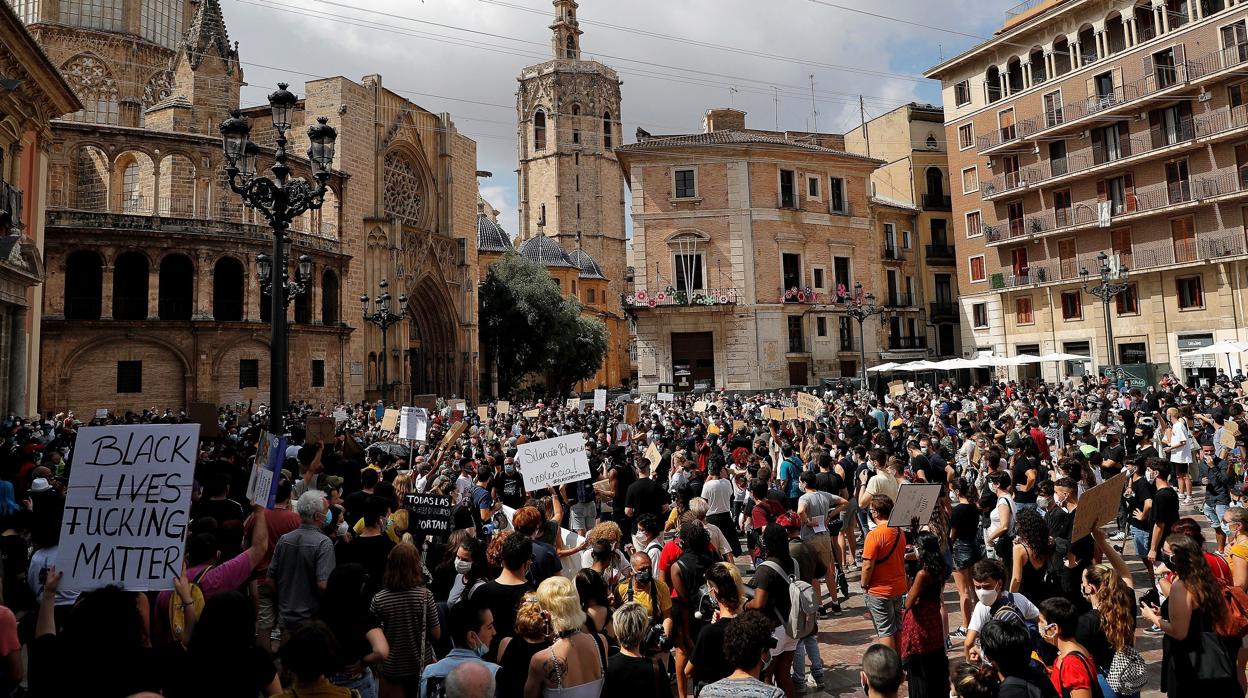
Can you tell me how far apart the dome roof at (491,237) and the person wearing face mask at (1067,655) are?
6130 centimetres

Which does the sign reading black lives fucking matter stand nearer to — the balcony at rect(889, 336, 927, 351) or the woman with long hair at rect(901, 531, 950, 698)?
the woman with long hair at rect(901, 531, 950, 698)

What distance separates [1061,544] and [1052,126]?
111ft

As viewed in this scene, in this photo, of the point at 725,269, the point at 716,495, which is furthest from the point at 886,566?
the point at 725,269

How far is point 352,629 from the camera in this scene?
4211mm

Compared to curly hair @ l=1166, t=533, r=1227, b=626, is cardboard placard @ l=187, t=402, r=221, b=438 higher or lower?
higher

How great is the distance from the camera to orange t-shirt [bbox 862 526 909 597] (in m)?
6.08

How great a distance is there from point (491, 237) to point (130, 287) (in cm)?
3317

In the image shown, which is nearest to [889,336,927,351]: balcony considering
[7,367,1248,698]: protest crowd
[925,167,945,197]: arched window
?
[925,167,945,197]: arched window

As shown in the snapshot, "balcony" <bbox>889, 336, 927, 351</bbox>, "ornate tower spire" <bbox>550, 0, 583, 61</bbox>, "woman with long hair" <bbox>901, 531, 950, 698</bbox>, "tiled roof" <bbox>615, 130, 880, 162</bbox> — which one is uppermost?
"ornate tower spire" <bbox>550, 0, 583, 61</bbox>

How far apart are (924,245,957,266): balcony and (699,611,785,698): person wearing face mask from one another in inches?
1744

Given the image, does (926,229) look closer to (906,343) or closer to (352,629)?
(906,343)

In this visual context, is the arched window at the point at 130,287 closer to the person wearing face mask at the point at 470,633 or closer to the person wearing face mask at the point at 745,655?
the person wearing face mask at the point at 470,633

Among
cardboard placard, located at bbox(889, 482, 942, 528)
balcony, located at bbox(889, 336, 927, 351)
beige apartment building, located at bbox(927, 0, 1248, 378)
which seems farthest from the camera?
balcony, located at bbox(889, 336, 927, 351)

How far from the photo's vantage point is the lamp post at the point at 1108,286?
25.8 meters
